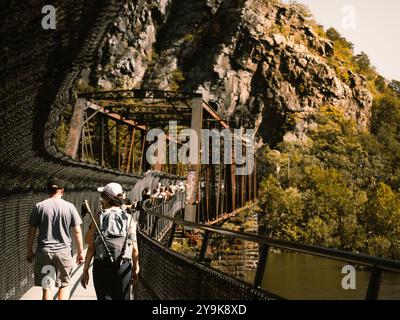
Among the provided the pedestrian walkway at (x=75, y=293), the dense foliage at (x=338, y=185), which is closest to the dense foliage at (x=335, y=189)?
the dense foliage at (x=338, y=185)

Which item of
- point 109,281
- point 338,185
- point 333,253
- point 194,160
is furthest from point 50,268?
point 338,185

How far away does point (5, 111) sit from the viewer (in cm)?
469

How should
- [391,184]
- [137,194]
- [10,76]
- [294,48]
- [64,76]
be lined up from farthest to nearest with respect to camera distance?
[294,48] → [391,184] → [137,194] → [64,76] → [10,76]

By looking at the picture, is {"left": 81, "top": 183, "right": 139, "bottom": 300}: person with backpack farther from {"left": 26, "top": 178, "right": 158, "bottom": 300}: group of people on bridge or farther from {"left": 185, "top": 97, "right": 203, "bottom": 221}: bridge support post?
{"left": 185, "top": 97, "right": 203, "bottom": 221}: bridge support post

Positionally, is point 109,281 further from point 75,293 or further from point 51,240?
point 75,293

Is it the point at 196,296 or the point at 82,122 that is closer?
the point at 196,296

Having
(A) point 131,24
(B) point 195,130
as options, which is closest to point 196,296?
(B) point 195,130

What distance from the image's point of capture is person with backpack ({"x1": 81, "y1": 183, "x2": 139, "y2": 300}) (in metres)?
4.95

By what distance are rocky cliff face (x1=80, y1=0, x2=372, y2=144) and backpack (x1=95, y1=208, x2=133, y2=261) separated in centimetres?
9088

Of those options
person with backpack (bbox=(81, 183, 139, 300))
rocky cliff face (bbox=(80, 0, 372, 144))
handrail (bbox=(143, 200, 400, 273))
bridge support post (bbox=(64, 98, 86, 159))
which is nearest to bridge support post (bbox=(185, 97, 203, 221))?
bridge support post (bbox=(64, 98, 86, 159))

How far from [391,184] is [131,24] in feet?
195

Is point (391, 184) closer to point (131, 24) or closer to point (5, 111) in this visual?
point (131, 24)

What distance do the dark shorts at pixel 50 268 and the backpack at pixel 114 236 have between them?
1.00 m
